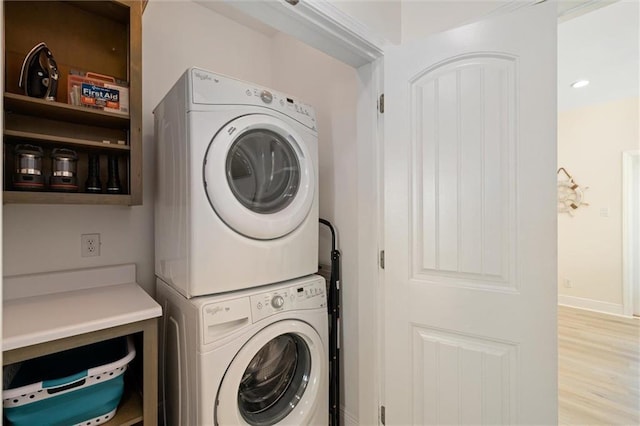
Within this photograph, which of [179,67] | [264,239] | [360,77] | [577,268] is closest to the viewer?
[264,239]

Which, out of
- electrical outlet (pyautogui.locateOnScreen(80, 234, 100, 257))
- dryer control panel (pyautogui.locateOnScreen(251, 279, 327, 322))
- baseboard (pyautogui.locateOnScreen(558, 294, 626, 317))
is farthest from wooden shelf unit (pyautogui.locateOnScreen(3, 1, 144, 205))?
baseboard (pyautogui.locateOnScreen(558, 294, 626, 317))

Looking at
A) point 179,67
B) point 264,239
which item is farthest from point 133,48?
point 264,239

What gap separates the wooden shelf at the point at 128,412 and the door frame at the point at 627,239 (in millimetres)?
5018

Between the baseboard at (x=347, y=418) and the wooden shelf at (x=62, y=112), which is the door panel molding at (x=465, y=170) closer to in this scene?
the baseboard at (x=347, y=418)

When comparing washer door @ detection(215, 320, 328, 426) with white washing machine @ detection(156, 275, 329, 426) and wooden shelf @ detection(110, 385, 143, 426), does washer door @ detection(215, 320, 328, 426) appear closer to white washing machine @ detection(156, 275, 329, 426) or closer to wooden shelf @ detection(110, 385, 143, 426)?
white washing machine @ detection(156, 275, 329, 426)

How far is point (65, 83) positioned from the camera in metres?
1.47

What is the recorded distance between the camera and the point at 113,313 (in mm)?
1122

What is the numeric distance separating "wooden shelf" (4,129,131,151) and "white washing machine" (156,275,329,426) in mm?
700

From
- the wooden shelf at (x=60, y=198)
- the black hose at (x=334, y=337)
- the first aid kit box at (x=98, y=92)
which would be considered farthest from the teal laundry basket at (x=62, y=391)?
the first aid kit box at (x=98, y=92)

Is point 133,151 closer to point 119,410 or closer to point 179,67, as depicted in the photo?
point 179,67

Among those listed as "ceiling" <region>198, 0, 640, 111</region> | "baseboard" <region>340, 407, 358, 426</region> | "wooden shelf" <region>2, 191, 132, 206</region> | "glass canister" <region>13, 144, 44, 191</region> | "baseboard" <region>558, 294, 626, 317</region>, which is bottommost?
"baseboard" <region>558, 294, 626, 317</region>

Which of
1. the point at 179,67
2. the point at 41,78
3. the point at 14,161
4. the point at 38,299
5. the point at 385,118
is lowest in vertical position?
the point at 38,299

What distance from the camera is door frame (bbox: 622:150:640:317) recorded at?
11.9 ft

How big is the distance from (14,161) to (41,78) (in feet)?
1.18
